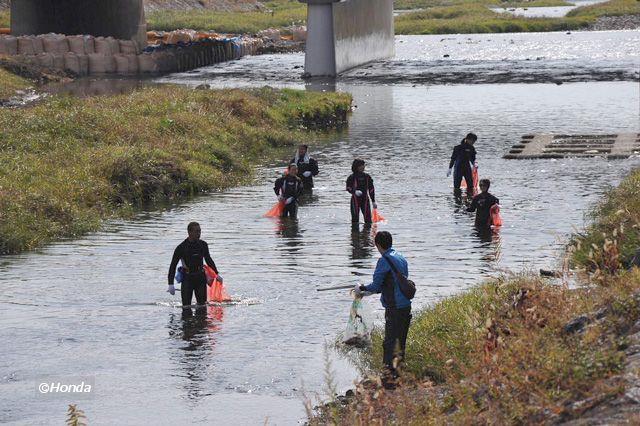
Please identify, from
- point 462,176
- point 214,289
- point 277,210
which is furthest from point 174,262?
point 462,176

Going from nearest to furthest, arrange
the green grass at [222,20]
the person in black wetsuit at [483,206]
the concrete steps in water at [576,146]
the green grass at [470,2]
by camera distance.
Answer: the person in black wetsuit at [483,206] < the concrete steps in water at [576,146] < the green grass at [222,20] < the green grass at [470,2]

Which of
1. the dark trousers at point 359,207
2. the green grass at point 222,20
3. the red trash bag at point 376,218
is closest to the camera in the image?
the dark trousers at point 359,207

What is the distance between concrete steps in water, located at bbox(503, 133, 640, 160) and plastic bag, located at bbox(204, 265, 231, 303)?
22.4m

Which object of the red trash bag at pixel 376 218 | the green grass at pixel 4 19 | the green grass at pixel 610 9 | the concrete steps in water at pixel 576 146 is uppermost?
the green grass at pixel 4 19

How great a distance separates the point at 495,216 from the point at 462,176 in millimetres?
6636

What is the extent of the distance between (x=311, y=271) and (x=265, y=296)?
2.30 meters

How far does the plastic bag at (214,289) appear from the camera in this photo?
20.5 m

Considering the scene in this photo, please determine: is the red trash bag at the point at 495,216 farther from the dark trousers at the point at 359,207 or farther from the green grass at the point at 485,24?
the green grass at the point at 485,24

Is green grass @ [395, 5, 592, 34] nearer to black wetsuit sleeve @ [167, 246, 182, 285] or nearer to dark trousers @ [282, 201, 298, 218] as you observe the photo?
dark trousers @ [282, 201, 298, 218]

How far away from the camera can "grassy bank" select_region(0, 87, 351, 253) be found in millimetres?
29234

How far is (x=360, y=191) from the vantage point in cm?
2880

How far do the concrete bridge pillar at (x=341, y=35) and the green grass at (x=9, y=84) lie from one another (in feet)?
56.0

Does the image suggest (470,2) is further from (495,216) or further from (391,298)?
(391,298)

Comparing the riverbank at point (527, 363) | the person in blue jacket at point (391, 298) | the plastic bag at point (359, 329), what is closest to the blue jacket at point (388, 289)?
the person in blue jacket at point (391, 298)
